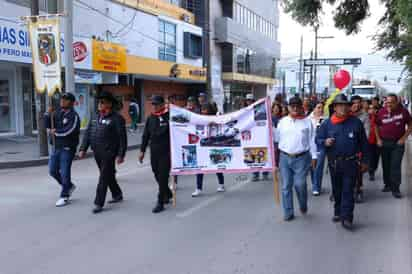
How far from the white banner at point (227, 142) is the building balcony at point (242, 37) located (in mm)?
32263

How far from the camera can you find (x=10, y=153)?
44.2ft

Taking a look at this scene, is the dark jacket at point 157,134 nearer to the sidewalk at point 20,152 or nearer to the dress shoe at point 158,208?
the dress shoe at point 158,208

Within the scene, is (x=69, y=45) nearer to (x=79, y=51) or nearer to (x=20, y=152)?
(x=20, y=152)

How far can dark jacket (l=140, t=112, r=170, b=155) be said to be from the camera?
275 inches

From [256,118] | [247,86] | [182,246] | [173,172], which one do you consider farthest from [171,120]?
[247,86]

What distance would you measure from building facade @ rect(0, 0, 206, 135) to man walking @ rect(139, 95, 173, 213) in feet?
23.2

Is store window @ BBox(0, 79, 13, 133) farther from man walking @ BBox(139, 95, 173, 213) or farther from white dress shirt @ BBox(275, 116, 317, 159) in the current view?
white dress shirt @ BBox(275, 116, 317, 159)

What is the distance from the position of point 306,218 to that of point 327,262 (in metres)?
1.72

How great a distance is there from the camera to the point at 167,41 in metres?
29.4

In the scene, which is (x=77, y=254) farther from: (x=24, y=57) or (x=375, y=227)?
(x=24, y=57)

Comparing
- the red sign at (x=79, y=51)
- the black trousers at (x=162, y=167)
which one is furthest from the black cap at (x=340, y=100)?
the red sign at (x=79, y=51)

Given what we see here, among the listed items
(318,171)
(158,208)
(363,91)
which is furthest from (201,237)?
(363,91)

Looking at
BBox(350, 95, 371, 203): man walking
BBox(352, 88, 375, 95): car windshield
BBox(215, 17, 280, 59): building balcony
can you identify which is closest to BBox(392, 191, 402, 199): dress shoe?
BBox(350, 95, 371, 203): man walking

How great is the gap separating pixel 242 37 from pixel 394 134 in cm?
3577
